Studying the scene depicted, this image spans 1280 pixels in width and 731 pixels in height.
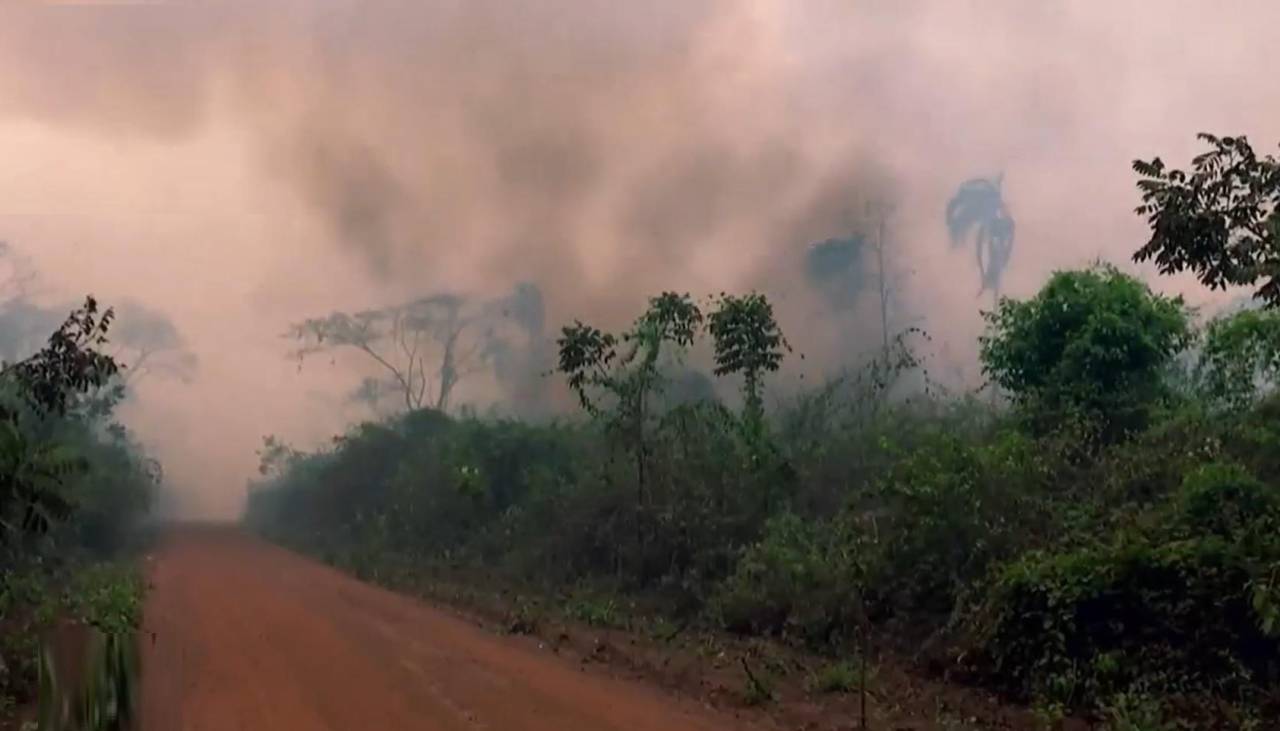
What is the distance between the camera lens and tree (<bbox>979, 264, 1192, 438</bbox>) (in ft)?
59.1

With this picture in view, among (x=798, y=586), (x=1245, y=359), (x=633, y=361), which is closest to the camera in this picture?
(x=798, y=586)

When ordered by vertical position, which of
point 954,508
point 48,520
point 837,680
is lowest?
point 837,680

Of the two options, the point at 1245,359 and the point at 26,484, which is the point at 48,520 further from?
the point at 1245,359

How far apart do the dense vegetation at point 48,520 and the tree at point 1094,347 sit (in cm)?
1513

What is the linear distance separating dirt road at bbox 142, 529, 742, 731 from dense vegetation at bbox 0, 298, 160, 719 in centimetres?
115

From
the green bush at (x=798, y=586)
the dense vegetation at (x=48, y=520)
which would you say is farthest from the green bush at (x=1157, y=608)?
the dense vegetation at (x=48, y=520)

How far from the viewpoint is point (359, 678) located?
12.2 m

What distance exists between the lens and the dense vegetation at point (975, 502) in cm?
1072

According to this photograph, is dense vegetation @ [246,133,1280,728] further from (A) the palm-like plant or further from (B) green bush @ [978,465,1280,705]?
(A) the palm-like plant

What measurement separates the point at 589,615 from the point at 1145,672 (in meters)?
10.3

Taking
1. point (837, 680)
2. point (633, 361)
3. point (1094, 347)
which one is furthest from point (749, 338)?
point (837, 680)

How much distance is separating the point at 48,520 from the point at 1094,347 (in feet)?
53.6

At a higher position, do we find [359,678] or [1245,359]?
[1245,359]

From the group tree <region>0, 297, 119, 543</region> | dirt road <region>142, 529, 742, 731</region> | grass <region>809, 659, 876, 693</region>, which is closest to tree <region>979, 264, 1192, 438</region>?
grass <region>809, 659, 876, 693</region>
